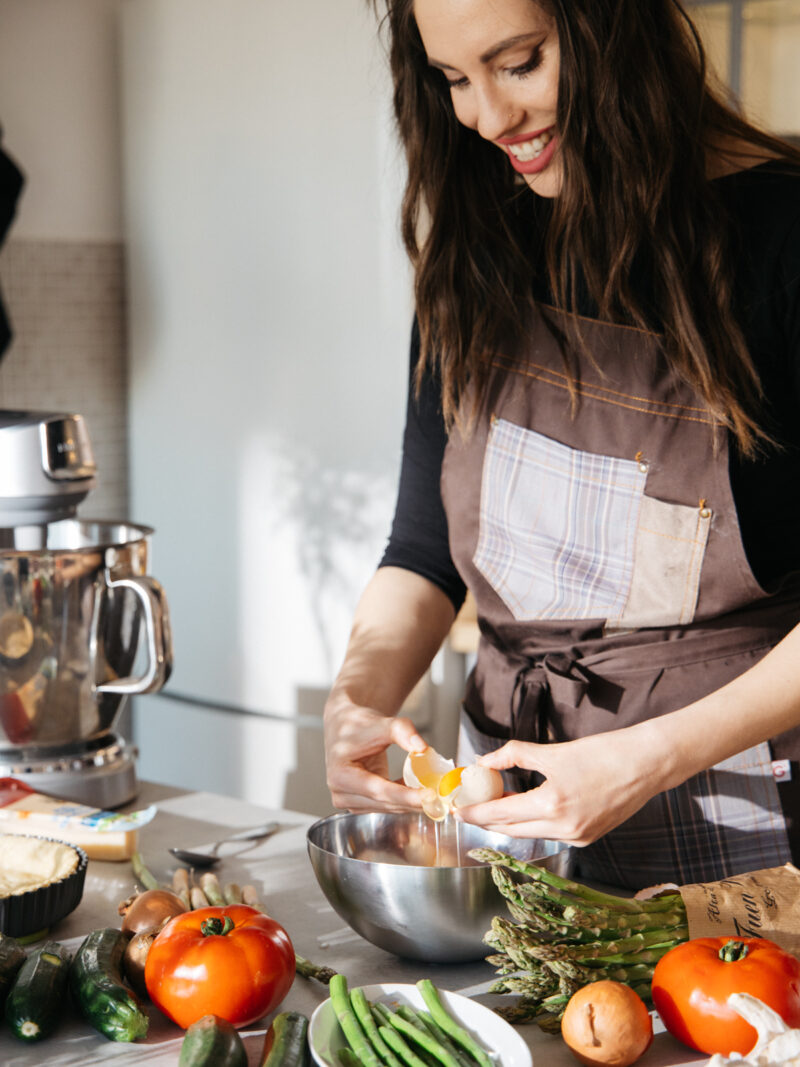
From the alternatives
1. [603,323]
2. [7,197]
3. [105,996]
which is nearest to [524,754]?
[105,996]

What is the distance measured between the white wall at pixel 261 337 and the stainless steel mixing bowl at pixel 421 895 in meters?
1.35

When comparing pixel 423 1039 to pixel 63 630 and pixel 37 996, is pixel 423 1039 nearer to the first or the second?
pixel 37 996

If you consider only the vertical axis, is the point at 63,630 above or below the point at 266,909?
above

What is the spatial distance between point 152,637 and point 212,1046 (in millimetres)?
647

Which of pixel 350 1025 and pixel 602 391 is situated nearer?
pixel 350 1025

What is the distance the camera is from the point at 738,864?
1.18 metres

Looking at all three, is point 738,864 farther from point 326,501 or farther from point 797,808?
point 326,501

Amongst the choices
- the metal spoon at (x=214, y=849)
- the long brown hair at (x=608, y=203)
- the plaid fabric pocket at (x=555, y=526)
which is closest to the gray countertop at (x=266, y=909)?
the metal spoon at (x=214, y=849)

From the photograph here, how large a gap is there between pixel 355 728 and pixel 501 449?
1.16 ft

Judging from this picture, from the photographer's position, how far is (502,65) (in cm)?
109

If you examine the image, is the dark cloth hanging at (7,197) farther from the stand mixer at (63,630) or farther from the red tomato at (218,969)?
the red tomato at (218,969)

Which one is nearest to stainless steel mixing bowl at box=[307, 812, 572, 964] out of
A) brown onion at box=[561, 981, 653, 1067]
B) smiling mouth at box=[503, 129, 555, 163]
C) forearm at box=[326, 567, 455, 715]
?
brown onion at box=[561, 981, 653, 1067]

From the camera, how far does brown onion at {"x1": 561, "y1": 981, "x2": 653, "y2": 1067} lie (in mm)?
800

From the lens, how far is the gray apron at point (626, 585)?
3.85 ft
